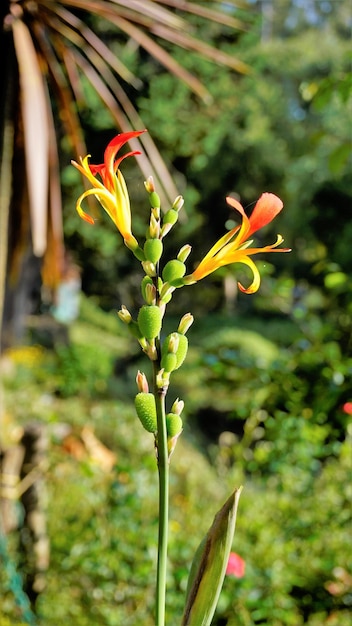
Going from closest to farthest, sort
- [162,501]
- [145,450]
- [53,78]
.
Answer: [162,501]
[53,78]
[145,450]

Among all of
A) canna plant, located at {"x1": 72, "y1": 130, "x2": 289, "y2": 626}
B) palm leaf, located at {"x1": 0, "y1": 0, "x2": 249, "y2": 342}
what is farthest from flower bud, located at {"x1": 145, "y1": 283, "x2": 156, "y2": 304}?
palm leaf, located at {"x1": 0, "y1": 0, "x2": 249, "y2": 342}

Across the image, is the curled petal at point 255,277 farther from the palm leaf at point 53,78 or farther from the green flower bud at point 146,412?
the palm leaf at point 53,78

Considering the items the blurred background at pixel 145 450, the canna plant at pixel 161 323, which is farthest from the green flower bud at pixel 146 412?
the blurred background at pixel 145 450

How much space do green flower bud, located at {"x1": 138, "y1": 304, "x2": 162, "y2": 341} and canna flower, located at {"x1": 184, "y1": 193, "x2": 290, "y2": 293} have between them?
22 millimetres

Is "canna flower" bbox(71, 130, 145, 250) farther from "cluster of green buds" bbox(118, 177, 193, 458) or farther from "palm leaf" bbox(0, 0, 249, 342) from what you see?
"palm leaf" bbox(0, 0, 249, 342)

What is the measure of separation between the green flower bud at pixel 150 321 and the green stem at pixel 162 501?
0.02 metres

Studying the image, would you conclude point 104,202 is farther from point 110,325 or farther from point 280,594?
point 110,325

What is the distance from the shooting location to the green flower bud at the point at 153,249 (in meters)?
0.28

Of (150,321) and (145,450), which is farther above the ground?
(150,321)

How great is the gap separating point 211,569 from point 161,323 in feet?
0.36

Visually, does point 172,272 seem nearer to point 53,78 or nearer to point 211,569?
point 211,569

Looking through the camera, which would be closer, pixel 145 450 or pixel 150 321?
pixel 150 321

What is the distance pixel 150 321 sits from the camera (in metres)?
0.27

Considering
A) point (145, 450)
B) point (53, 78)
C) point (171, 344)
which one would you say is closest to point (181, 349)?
point (171, 344)
